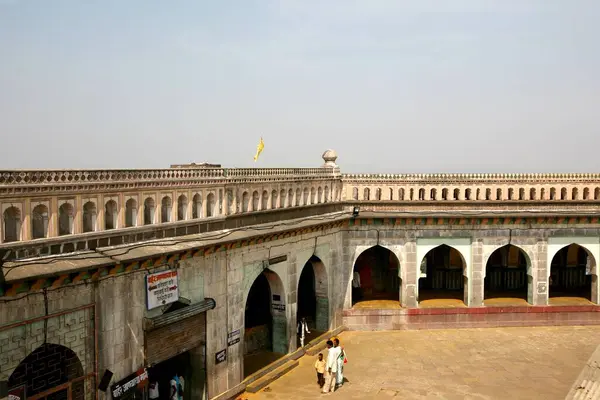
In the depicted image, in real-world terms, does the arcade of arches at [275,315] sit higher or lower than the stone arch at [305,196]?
lower

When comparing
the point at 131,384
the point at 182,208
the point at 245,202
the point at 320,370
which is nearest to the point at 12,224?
the point at 131,384

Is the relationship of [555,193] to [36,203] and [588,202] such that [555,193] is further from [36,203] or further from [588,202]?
[36,203]

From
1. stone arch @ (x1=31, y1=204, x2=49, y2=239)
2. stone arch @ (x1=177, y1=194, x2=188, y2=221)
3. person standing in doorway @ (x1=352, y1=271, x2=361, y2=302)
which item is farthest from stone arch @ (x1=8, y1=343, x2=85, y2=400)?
person standing in doorway @ (x1=352, y1=271, x2=361, y2=302)

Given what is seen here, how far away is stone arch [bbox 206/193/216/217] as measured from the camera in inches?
598

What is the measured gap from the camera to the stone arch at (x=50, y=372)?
10852 millimetres

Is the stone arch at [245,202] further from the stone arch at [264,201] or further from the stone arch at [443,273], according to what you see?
the stone arch at [443,273]

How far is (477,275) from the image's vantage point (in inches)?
887

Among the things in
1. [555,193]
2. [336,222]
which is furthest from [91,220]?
[555,193]

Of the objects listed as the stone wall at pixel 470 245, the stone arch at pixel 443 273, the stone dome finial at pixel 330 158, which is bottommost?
the stone arch at pixel 443 273

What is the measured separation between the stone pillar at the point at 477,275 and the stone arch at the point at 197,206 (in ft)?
39.0

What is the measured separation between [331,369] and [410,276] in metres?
7.31

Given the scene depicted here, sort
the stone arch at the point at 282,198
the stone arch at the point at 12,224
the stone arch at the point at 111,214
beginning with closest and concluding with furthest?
the stone arch at the point at 12,224, the stone arch at the point at 111,214, the stone arch at the point at 282,198

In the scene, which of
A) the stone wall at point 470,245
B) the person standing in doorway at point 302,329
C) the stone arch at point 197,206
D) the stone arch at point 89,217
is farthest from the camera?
the stone wall at point 470,245

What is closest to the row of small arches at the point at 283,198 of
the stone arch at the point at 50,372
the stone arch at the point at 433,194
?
the stone arch at the point at 433,194
